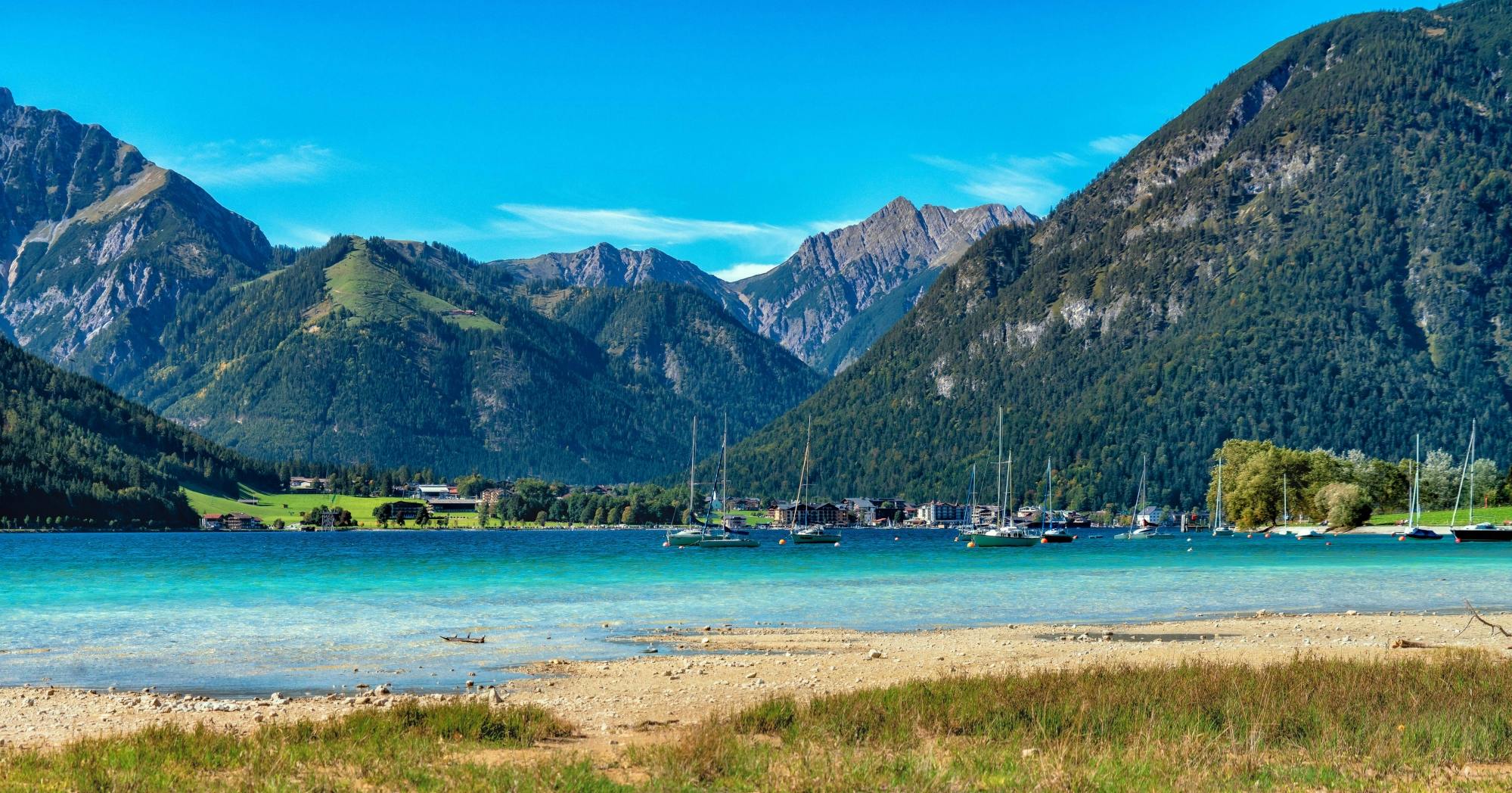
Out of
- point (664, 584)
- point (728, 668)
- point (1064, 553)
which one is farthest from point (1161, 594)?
point (1064, 553)

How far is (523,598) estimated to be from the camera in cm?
6372

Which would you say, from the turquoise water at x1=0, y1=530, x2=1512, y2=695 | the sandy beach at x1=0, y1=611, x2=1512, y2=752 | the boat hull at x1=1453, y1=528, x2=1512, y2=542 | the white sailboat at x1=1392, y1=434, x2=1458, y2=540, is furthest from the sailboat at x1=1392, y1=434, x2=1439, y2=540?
the sandy beach at x1=0, y1=611, x2=1512, y2=752

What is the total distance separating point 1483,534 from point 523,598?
122m

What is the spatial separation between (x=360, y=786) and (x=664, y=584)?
59.4 metres

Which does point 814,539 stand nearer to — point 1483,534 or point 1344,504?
point 1344,504

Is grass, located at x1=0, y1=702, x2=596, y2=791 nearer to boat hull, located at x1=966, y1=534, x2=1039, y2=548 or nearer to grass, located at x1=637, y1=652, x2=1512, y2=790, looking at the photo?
grass, located at x1=637, y1=652, x2=1512, y2=790

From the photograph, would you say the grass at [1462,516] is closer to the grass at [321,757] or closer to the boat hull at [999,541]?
the boat hull at [999,541]

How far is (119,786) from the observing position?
55.3ft

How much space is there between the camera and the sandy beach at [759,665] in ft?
79.5

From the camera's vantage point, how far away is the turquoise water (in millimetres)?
36125

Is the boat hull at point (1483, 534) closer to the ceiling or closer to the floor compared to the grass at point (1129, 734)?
closer to the ceiling

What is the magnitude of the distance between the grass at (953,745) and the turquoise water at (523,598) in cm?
1005

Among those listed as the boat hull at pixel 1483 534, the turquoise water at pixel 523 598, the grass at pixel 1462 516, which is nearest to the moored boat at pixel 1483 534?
the boat hull at pixel 1483 534

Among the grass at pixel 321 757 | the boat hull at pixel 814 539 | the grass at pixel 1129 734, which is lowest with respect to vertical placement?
the boat hull at pixel 814 539
